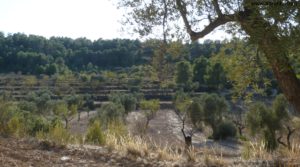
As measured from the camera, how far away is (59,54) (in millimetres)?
113625

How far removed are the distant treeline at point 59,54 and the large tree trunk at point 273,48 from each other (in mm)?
83453

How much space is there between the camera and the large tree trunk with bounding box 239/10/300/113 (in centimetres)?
463

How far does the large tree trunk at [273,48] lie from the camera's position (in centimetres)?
463

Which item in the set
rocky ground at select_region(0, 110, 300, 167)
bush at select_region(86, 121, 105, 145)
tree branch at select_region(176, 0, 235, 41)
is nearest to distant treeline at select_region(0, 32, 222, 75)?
bush at select_region(86, 121, 105, 145)

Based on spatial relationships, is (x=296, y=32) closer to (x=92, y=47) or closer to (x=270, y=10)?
(x=270, y=10)

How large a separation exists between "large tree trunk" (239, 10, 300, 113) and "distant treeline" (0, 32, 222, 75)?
274 feet

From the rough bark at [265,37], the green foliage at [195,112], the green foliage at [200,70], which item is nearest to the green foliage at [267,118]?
the green foliage at [195,112]

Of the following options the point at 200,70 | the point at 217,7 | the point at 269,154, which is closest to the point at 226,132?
the point at 200,70

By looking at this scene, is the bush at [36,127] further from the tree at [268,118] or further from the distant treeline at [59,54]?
the distant treeline at [59,54]

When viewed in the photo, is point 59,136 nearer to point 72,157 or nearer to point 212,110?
point 72,157

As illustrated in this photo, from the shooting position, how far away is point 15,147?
264 inches

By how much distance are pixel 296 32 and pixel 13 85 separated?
251 ft

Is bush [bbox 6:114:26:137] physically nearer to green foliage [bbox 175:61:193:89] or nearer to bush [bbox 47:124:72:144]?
bush [bbox 47:124:72:144]

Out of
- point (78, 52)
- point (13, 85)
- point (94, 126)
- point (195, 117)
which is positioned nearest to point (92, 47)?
point (78, 52)
